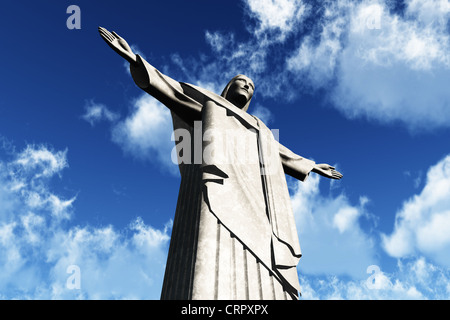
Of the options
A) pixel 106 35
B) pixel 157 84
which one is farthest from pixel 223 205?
pixel 106 35

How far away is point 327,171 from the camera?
24.3 ft

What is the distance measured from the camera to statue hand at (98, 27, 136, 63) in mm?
5395

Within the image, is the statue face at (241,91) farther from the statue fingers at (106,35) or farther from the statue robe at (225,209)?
the statue fingers at (106,35)

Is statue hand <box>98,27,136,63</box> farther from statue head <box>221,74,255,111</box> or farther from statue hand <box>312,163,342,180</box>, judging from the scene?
statue hand <box>312,163,342,180</box>

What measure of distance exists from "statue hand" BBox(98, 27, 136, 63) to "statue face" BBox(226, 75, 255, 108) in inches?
88.3

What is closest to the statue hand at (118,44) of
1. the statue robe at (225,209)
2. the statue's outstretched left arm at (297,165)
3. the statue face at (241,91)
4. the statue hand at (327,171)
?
the statue robe at (225,209)

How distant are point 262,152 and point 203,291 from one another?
9.28 feet

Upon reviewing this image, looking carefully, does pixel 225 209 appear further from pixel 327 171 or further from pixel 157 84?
pixel 327 171

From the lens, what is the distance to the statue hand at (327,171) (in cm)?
734

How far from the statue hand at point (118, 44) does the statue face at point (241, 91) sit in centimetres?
224

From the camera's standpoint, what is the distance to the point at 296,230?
5.12m

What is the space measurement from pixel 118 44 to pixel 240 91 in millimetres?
2593
